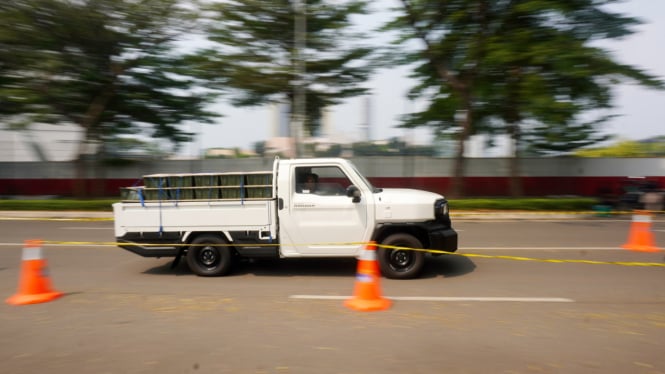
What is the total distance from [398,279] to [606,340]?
2903 mm

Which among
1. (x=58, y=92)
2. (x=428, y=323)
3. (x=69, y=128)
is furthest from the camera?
(x=69, y=128)

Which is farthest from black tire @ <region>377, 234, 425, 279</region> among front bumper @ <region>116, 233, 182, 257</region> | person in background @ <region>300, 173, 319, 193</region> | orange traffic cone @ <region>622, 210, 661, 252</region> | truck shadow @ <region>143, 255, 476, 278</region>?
orange traffic cone @ <region>622, 210, 661, 252</region>

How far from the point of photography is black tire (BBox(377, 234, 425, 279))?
262 inches

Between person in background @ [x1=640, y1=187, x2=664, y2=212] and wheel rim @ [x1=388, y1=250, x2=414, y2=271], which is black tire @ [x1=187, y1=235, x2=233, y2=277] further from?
person in background @ [x1=640, y1=187, x2=664, y2=212]

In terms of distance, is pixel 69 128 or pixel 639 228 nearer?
pixel 639 228

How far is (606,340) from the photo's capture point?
14.0 feet

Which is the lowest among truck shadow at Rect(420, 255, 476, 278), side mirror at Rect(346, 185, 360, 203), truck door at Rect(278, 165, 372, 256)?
truck shadow at Rect(420, 255, 476, 278)

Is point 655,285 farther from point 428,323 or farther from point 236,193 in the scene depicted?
point 236,193

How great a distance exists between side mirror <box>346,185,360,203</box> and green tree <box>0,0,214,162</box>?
1618 centimetres

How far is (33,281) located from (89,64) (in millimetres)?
16181

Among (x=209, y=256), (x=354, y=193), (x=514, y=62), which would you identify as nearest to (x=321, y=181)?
(x=354, y=193)

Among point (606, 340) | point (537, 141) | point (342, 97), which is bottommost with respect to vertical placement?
point (606, 340)

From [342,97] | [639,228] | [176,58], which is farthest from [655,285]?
[176,58]

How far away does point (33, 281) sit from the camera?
5809 millimetres
